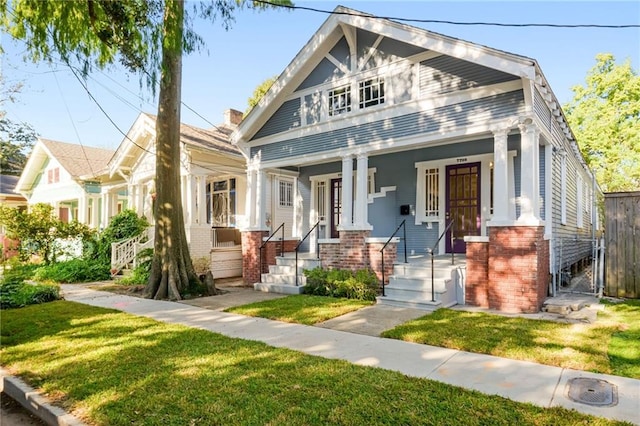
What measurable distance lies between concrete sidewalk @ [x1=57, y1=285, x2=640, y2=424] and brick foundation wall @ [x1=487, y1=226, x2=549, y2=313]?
8.83 feet

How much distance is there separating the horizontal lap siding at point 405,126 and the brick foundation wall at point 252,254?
2197 mm

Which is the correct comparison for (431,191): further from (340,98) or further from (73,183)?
(73,183)

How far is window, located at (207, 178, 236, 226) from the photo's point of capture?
15.1 meters

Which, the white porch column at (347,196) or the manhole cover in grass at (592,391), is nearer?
the manhole cover in grass at (592,391)

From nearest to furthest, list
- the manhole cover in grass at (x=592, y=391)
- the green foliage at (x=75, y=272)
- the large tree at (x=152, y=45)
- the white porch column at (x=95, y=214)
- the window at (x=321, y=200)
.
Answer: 1. the manhole cover in grass at (x=592, y=391)
2. the large tree at (x=152, y=45)
3. the window at (x=321, y=200)
4. the green foliage at (x=75, y=272)
5. the white porch column at (x=95, y=214)

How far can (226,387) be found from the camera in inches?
143

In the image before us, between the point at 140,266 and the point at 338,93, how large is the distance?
321 inches

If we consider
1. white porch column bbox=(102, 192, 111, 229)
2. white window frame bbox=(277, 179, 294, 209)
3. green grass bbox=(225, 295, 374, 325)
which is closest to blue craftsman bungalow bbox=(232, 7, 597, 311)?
green grass bbox=(225, 295, 374, 325)

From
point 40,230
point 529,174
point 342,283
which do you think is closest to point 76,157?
point 40,230

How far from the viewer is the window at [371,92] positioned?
29.3 feet

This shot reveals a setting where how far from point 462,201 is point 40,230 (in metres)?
15.1

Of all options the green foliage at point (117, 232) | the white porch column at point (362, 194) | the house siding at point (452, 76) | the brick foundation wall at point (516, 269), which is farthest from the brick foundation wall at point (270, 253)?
the green foliage at point (117, 232)

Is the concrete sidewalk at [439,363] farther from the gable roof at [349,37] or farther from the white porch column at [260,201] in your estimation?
the gable roof at [349,37]

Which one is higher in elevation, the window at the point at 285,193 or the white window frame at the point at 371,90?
the white window frame at the point at 371,90
